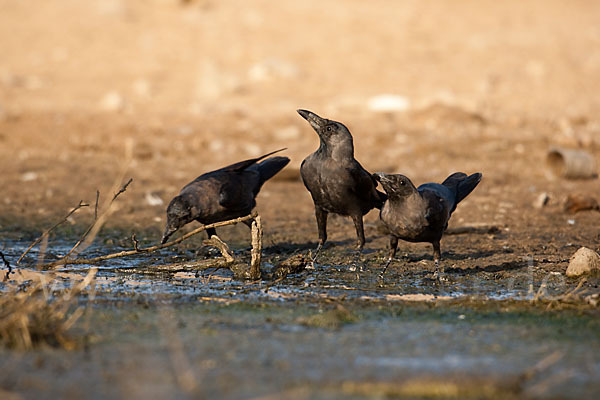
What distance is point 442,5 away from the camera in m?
19.8

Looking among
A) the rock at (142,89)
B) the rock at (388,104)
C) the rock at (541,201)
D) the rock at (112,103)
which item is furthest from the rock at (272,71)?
the rock at (541,201)

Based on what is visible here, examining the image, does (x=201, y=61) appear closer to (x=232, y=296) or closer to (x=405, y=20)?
(x=405, y=20)

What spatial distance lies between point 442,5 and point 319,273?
14.8 meters

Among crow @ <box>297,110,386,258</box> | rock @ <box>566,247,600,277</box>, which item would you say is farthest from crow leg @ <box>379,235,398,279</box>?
rock @ <box>566,247,600,277</box>

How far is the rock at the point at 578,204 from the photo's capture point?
8461 mm

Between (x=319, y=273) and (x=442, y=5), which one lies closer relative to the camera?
(x=319, y=273)

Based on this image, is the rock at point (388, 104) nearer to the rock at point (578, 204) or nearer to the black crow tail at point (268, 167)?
the rock at point (578, 204)

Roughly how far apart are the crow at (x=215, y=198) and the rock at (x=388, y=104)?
7256 millimetres

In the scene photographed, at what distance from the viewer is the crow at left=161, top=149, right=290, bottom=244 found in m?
6.63

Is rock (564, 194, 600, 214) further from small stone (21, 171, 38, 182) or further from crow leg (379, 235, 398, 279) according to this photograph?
small stone (21, 171, 38, 182)

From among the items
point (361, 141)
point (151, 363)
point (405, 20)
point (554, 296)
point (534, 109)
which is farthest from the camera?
point (405, 20)

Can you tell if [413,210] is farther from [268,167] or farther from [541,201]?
[541,201]

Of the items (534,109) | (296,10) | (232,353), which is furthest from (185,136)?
(232,353)

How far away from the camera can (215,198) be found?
6730 millimetres
